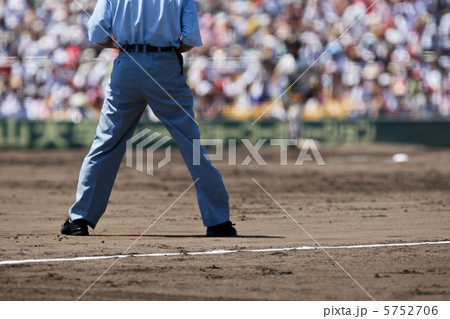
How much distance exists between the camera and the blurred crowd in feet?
68.3

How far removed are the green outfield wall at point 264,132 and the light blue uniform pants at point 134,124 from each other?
1356cm

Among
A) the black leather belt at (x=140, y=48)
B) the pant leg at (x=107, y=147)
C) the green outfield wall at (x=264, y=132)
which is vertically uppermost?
the black leather belt at (x=140, y=48)

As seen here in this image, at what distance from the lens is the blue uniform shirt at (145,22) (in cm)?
727

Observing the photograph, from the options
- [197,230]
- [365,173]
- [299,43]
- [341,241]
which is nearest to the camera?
[341,241]

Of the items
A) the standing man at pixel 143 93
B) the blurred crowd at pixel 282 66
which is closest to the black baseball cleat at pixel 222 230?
the standing man at pixel 143 93

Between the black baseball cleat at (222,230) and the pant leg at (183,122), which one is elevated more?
the pant leg at (183,122)

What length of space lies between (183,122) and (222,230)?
98 cm

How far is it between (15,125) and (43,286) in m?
16.6

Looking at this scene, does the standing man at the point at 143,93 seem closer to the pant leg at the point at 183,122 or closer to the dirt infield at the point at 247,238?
the pant leg at the point at 183,122

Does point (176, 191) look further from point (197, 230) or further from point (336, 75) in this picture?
point (336, 75)

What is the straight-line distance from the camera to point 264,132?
21188mm

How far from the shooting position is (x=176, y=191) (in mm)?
12047

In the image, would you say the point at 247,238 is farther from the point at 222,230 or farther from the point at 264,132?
the point at 264,132
